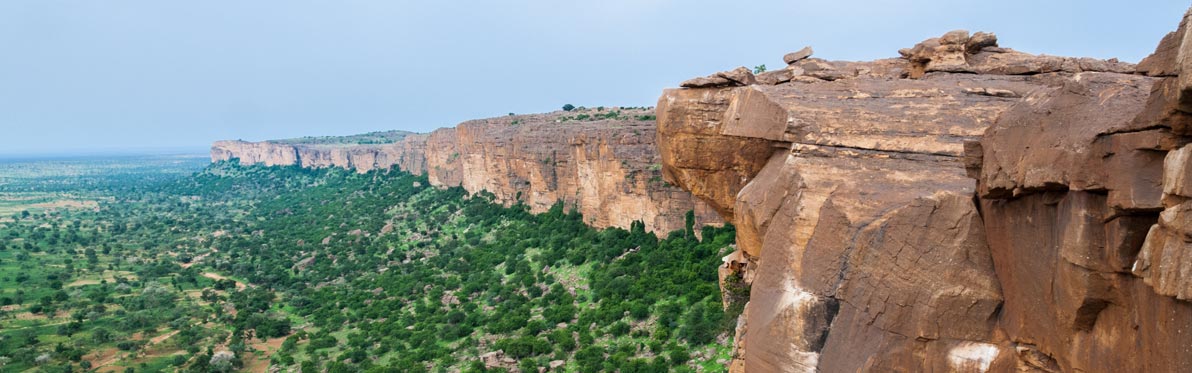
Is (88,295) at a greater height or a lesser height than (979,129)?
lesser

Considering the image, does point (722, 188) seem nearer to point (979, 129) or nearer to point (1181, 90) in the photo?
point (979, 129)

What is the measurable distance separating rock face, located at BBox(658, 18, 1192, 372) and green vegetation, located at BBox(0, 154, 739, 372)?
12.3 m

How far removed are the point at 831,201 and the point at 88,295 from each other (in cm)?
6691

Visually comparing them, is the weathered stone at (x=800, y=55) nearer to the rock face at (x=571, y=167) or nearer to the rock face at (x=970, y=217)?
the rock face at (x=970, y=217)

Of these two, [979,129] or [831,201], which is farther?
[979,129]

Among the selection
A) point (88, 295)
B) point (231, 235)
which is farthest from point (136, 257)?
point (88, 295)

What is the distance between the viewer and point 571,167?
49.4 metres

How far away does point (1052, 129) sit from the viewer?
740 centimetres

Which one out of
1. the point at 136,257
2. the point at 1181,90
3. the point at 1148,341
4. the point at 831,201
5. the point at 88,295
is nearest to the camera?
the point at 1181,90

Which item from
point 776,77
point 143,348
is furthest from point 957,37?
point 143,348

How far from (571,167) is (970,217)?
41.1 m

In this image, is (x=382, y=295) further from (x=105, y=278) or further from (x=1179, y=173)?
(x=1179, y=173)

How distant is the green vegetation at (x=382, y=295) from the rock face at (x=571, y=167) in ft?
4.24

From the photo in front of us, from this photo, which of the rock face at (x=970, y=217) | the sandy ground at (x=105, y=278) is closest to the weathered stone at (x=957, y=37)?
the rock face at (x=970, y=217)
